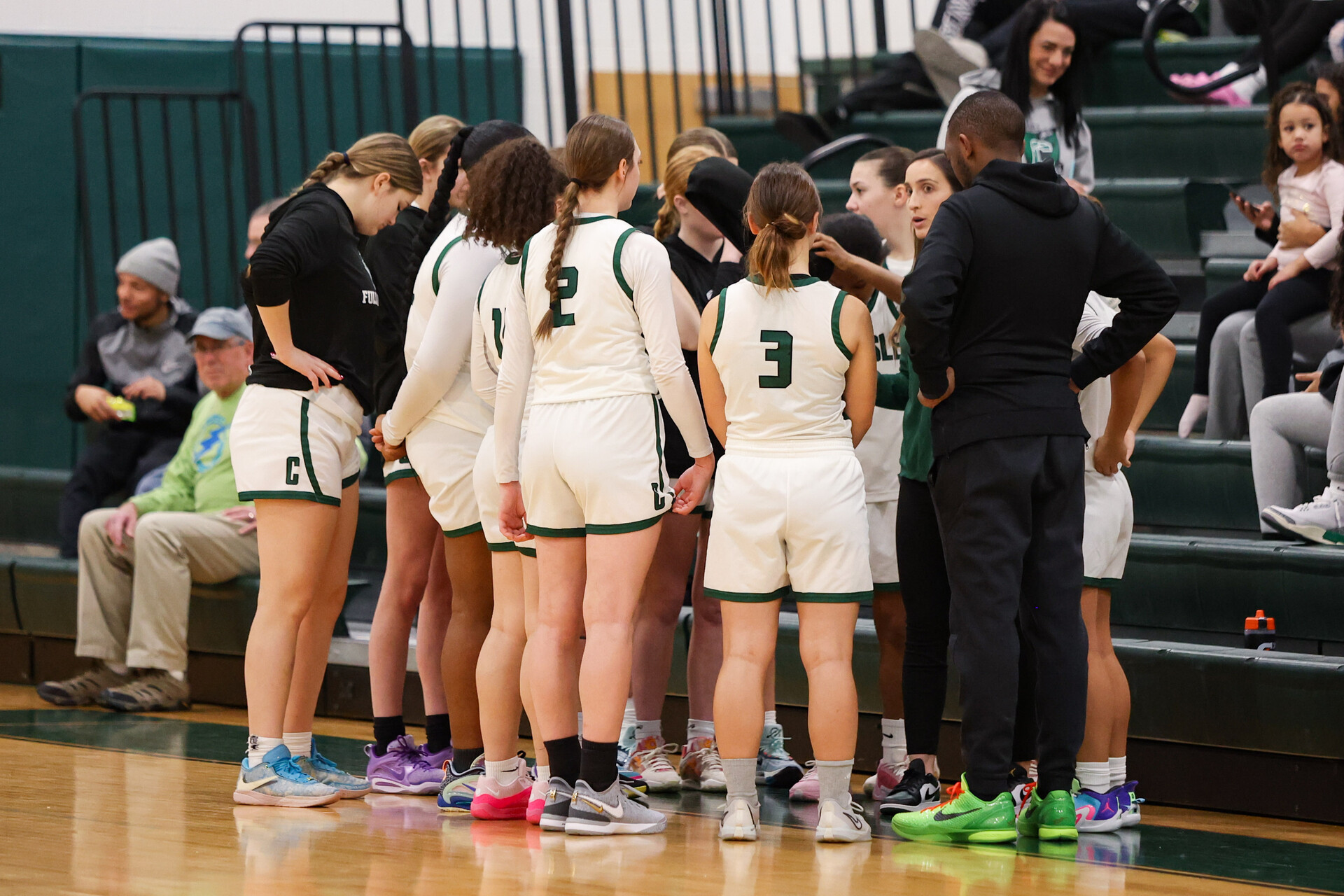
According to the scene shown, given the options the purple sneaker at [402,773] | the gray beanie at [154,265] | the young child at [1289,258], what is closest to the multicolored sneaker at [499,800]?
the purple sneaker at [402,773]

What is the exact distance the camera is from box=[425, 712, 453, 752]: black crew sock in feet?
13.0

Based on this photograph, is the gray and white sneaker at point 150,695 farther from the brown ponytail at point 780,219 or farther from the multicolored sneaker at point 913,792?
the brown ponytail at point 780,219

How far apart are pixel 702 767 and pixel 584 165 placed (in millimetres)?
1487

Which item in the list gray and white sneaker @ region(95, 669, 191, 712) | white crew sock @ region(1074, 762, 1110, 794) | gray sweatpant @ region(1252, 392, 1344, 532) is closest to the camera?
white crew sock @ region(1074, 762, 1110, 794)

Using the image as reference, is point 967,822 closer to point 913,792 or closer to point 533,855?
point 913,792

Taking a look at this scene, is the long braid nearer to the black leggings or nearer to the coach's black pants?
the coach's black pants

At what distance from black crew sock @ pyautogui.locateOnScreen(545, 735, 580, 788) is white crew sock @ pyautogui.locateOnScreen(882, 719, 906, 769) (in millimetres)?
798

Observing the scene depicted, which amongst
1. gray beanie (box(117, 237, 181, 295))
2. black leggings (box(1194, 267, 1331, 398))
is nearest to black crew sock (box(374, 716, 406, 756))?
black leggings (box(1194, 267, 1331, 398))

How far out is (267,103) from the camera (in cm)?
768

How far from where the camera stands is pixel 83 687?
5.37 m

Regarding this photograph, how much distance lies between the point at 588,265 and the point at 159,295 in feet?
10.7

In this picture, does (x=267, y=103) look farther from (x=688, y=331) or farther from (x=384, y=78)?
(x=688, y=331)

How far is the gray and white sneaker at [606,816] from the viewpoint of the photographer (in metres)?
3.34

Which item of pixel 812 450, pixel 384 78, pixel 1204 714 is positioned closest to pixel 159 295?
pixel 384 78
